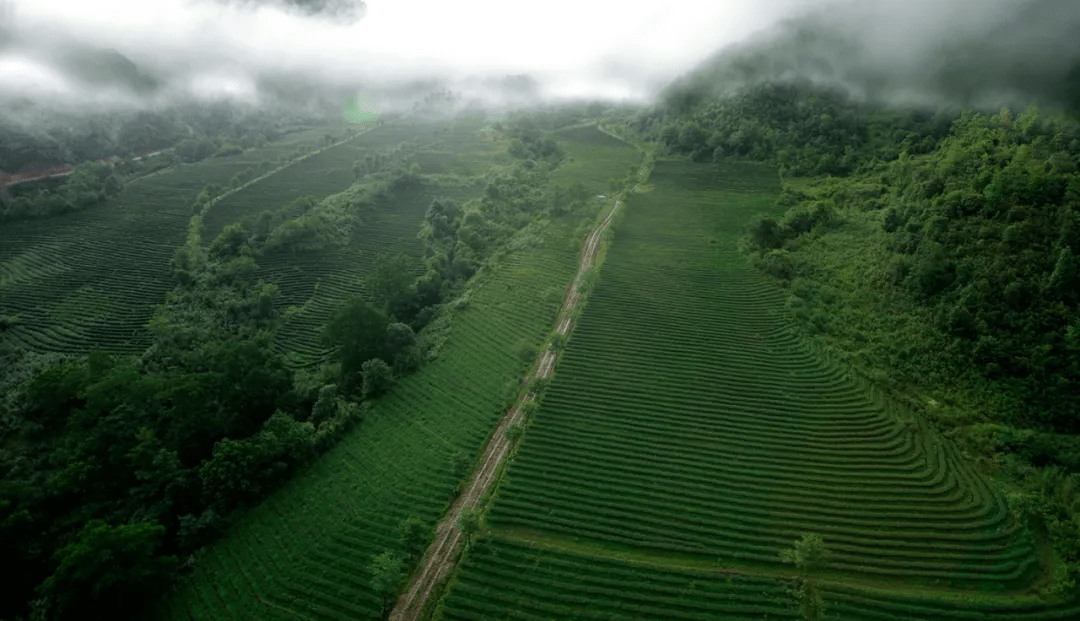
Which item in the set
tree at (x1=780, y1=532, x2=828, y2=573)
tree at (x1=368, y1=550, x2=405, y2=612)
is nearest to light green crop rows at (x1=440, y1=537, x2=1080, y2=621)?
tree at (x1=780, y1=532, x2=828, y2=573)

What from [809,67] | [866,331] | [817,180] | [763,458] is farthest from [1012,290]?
[809,67]

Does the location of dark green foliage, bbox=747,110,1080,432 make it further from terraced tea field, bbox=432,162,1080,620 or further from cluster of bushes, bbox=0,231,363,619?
cluster of bushes, bbox=0,231,363,619

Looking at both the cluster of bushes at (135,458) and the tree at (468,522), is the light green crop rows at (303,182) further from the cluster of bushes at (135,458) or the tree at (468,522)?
the tree at (468,522)

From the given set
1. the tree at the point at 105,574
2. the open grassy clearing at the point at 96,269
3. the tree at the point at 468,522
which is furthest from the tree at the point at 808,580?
the open grassy clearing at the point at 96,269

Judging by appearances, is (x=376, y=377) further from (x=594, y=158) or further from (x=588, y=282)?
(x=594, y=158)

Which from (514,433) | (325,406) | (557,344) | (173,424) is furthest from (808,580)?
(173,424)

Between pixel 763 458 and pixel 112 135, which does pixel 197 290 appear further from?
pixel 112 135

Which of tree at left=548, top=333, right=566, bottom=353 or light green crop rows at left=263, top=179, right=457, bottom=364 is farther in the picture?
light green crop rows at left=263, top=179, right=457, bottom=364
